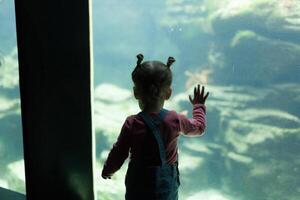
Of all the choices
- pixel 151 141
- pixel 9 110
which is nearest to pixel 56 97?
pixel 151 141

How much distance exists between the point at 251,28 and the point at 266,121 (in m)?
0.63

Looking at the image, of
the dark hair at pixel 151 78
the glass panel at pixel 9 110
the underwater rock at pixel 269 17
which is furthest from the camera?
the glass panel at pixel 9 110

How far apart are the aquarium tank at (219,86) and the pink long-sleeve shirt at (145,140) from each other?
21.6 inches

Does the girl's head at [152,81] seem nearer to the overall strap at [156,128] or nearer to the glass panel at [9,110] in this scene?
the overall strap at [156,128]

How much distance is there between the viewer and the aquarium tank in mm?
2256

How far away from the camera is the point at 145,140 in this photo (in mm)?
1393

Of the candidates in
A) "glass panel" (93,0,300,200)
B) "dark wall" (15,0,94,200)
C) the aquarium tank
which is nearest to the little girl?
"dark wall" (15,0,94,200)

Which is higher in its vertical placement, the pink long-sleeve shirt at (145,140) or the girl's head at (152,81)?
the girl's head at (152,81)

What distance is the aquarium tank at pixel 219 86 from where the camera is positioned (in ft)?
7.40

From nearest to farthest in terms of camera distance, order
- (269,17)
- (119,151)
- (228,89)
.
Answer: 1. (119,151)
2. (269,17)
3. (228,89)

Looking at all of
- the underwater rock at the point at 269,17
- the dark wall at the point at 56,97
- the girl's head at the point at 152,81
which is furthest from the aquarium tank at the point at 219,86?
the girl's head at the point at 152,81

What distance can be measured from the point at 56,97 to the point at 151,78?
64cm

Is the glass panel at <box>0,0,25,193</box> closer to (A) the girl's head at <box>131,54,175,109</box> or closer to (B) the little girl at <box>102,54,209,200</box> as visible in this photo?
(B) the little girl at <box>102,54,209,200</box>

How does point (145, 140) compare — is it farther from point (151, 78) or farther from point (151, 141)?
point (151, 78)
